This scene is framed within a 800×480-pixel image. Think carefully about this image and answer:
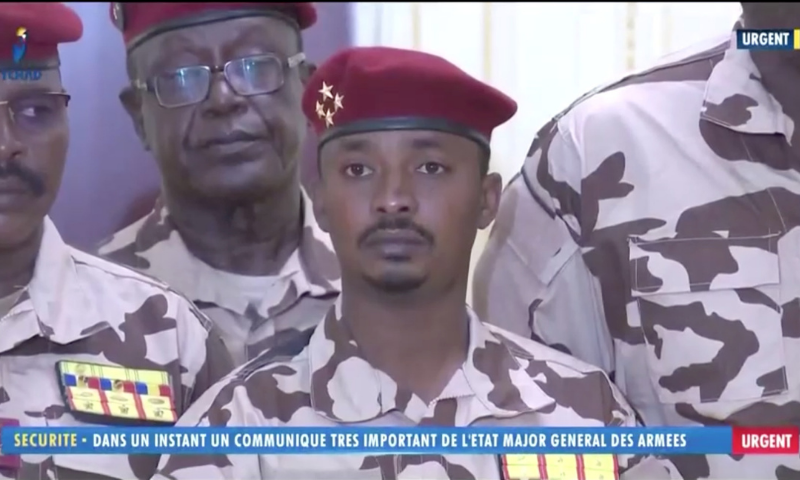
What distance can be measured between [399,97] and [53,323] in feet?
1.18

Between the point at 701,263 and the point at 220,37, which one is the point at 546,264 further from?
the point at 220,37

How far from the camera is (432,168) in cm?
89

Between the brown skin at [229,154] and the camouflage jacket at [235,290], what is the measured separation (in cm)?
1

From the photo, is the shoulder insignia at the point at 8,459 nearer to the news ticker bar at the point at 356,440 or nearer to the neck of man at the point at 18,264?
the news ticker bar at the point at 356,440

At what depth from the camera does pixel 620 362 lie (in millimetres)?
1017

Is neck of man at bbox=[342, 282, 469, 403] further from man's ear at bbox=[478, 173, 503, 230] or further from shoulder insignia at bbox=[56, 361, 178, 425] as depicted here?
shoulder insignia at bbox=[56, 361, 178, 425]

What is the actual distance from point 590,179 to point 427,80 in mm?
219

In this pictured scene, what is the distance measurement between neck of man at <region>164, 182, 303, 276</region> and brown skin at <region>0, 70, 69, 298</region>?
12 cm

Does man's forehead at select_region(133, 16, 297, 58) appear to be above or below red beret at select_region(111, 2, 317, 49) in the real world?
below

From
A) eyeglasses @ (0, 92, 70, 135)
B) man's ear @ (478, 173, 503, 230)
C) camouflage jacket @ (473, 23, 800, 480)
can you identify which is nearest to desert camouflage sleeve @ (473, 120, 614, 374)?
camouflage jacket @ (473, 23, 800, 480)

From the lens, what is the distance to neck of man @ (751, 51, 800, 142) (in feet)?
3.24

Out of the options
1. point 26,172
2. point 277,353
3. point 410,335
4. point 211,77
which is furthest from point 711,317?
point 26,172

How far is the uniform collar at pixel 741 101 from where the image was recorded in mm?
993

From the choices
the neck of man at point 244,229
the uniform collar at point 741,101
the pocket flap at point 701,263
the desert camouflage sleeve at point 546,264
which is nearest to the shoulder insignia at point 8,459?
the neck of man at point 244,229
